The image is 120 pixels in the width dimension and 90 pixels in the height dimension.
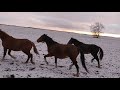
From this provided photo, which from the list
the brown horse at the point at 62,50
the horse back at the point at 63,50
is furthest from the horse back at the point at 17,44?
the horse back at the point at 63,50

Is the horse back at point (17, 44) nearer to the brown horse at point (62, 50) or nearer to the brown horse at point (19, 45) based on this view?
the brown horse at point (19, 45)

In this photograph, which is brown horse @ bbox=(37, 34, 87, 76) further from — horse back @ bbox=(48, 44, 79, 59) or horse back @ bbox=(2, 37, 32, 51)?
horse back @ bbox=(2, 37, 32, 51)

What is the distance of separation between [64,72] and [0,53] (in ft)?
8.20

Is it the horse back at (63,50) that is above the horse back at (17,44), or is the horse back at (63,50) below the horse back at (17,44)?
below

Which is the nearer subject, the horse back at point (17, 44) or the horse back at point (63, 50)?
the horse back at point (63, 50)

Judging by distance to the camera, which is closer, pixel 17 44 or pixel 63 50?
pixel 63 50

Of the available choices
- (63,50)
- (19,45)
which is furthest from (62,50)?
(19,45)

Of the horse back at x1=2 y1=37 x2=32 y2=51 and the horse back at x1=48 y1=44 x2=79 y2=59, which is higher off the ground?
the horse back at x1=2 y1=37 x2=32 y2=51

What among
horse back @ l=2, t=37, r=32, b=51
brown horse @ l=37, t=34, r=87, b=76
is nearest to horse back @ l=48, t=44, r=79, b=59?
→ brown horse @ l=37, t=34, r=87, b=76

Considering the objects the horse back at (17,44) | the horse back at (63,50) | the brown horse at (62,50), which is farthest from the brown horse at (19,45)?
the horse back at (63,50)

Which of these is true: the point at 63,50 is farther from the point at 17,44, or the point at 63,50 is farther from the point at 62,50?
the point at 17,44

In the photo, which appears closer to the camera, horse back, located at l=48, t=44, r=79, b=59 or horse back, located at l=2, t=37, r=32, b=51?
horse back, located at l=48, t=44, r=79, b=59
